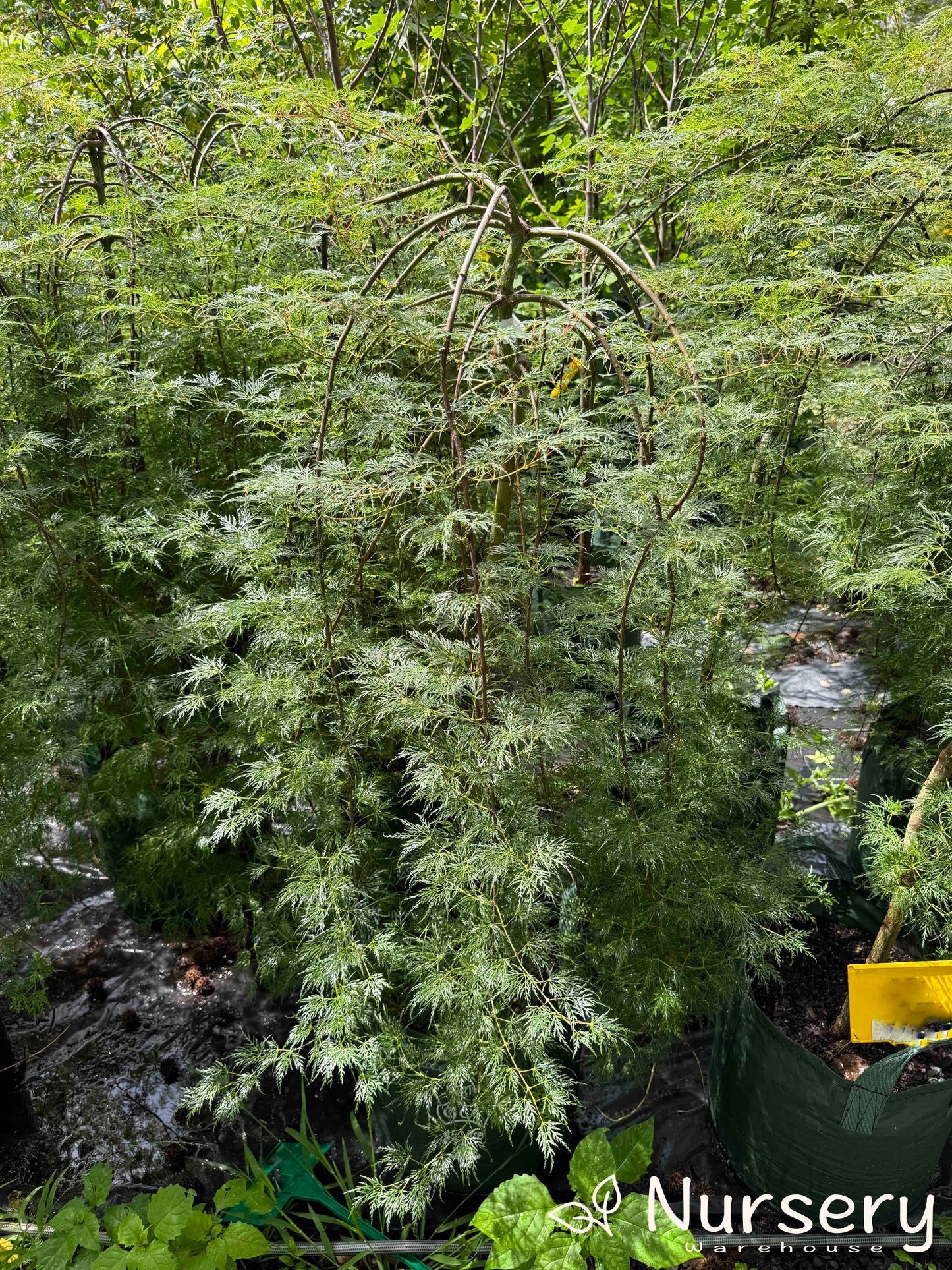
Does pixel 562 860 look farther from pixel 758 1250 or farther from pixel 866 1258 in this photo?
pixel 866 1258

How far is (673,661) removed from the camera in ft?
4.69

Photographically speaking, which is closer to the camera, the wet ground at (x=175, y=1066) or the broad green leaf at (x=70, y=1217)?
the broad green leaf at (x=70, y=1217)

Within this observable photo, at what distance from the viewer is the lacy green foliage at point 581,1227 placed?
1.33 m

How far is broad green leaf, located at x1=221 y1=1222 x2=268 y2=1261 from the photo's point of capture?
1395mm

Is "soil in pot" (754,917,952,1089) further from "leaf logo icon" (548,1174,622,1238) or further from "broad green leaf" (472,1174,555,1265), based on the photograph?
"broad green leaf" (472,1174,555,1265)

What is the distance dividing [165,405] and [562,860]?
122cm

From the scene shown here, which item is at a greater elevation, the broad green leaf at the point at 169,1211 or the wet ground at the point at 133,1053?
the broad green leaf at the point at 169,1211

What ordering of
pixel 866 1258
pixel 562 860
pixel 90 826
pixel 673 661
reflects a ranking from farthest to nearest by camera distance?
pixel 90 826 < pixel 866 1258 < pixel 673 661 < pixel 562 860

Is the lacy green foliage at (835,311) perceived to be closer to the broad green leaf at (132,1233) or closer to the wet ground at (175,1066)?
the wet ground at (175,1066)

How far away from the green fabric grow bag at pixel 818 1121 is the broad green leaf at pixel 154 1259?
101 centimetres

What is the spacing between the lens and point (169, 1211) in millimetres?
1414

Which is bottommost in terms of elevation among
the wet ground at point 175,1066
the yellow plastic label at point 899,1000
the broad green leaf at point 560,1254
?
the wet ground at point 175,1066

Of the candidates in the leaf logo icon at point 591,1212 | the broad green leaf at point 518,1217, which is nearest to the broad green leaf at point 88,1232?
the broad green leaf at point 518,1217

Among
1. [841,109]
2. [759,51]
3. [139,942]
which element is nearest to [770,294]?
[841,109]
